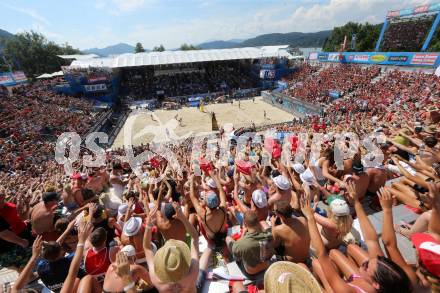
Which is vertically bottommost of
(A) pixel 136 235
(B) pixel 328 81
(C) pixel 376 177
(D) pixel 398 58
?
(B) pixel 328 81

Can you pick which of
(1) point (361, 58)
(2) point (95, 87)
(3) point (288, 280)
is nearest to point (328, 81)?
(1) point (361, 58)

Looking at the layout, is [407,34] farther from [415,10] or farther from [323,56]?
[323,56]

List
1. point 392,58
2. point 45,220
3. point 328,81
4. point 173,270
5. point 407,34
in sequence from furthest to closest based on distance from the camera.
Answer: point 328,81 < point 407,34 < point 392,58 < point 45,220 < point 173,270

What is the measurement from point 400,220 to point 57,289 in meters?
5.04

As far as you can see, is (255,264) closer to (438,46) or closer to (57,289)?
(57,289)

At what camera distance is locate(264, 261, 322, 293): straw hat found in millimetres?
1808

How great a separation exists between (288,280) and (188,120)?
2809 cm

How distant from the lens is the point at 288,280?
1.83 meters

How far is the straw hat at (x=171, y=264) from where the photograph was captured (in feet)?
7.20

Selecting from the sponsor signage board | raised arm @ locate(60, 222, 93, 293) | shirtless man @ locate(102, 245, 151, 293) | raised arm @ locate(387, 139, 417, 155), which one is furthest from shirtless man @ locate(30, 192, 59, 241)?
the sponsor signage board

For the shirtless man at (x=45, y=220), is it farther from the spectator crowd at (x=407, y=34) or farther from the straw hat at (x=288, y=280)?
the spectator crowd at (x=407, y=34)

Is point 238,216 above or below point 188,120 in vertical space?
above

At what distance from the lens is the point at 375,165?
4.85 meters

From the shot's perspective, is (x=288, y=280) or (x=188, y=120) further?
(x=188, y=120)
